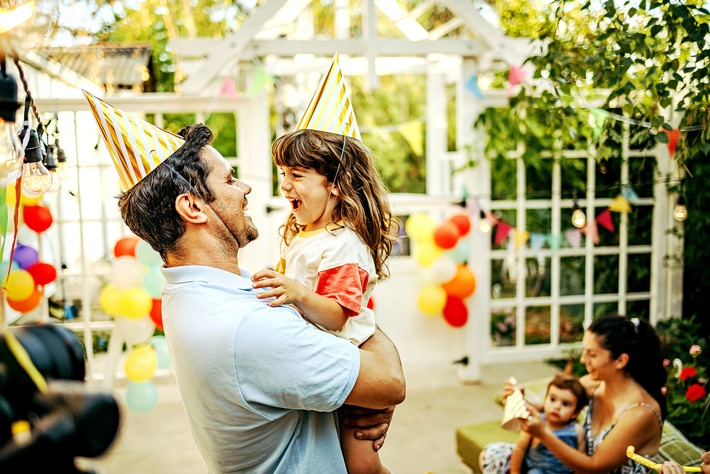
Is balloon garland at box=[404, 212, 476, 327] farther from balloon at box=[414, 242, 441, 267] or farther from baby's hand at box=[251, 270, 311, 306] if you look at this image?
baby's hand at box=[251, 270, 311, 306]

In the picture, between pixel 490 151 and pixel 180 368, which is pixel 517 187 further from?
pixel 180 368

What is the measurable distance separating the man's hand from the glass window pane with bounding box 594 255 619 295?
377 cm

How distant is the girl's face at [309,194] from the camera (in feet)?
5.58

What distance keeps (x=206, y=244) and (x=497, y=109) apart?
3418 millimetres

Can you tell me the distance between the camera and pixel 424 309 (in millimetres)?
4625

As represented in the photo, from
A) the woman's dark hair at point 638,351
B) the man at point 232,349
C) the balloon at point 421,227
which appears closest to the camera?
the man at point 232,349

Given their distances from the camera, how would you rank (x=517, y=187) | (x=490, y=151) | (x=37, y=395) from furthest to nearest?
(x=517, y=187)
(x=490, y=151)
(x=37, y=395)

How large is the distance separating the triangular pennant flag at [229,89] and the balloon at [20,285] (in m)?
1.56

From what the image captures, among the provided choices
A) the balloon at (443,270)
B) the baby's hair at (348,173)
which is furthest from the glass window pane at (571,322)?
the baby's hair at (348,173)

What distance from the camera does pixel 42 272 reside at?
145 inches

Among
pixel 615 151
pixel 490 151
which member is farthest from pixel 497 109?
pixel 615 151

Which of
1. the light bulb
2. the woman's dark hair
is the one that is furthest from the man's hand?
the light bulb

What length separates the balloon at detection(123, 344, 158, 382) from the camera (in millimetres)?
3764

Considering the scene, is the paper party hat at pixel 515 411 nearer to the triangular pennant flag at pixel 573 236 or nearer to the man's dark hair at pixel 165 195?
the man's dark hair at pixel 165 195
